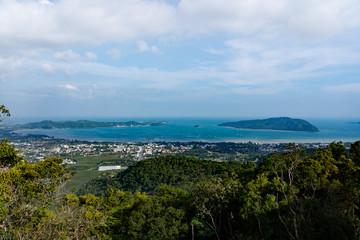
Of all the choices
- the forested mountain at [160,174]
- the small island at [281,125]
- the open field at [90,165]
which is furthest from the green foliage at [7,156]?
the small island at [281,125]

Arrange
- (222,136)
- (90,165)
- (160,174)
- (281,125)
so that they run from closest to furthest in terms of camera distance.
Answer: (160,174)
(90,165)
(222,136)
(281,125)

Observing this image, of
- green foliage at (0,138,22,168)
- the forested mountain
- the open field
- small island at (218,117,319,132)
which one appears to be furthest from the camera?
small island at (218,117,319,132)

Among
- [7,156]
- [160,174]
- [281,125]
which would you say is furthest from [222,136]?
[7,156]

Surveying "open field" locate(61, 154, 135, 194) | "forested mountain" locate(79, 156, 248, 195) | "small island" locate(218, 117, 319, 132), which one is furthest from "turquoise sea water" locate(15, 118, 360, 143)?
"forested mountain" locate(79, 156, 248, 195)

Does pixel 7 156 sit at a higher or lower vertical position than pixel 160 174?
higher

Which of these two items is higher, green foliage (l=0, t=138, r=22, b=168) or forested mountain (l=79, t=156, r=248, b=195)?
green foliage (l=0, t=138, r=22, b=168)

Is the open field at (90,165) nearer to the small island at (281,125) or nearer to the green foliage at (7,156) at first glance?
the green foliage at (7,156)

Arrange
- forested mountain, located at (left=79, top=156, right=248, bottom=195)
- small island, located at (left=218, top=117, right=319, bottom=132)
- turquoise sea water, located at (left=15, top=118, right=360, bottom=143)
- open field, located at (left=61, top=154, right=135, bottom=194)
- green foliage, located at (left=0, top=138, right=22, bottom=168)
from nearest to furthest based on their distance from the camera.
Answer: green foliage, located at (left=0, top=138, right=22, bottom=168) → forested mountain, located at (left=79, top=156, right=248, bottom=195) → open field, located at (left=61, top=154, right=135, bottom=194) → turquoise sea water, located at (left=15, top=118, right=360, bottom=143) → small island, located at (left=218, top=117, right=319, bottom=132)

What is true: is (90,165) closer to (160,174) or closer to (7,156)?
(160,174)

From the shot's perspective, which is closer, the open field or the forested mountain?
the forested mountain

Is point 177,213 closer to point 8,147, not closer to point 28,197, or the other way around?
point 28,197

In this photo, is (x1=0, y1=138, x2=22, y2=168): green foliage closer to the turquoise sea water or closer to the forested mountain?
the forested mountain

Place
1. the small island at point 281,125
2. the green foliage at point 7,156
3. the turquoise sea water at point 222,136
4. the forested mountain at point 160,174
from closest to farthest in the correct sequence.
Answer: the green foliage at point 7,156
the forested mountain at point 160,174
the turquoise sea water at point 222,136
the small island at point 281,125
